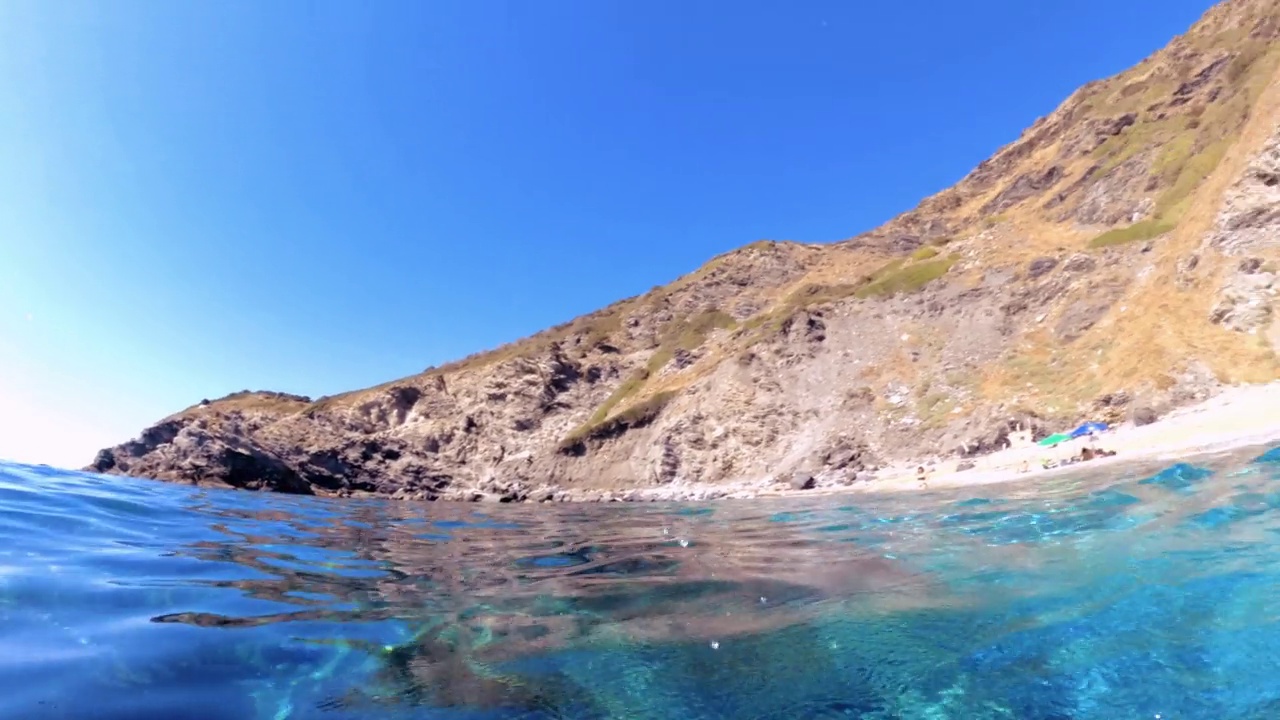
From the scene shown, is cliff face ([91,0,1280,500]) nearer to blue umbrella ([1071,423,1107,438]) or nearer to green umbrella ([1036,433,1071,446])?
blue umbrella ([1071,423,1107,438])

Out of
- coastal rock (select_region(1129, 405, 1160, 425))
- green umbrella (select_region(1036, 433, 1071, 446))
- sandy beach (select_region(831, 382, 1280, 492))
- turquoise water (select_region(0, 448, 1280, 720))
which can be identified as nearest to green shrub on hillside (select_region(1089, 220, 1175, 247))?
coastal rock (select_region(1129, 405, 1160, 425))

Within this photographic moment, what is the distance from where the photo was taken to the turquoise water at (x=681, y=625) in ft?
17.7

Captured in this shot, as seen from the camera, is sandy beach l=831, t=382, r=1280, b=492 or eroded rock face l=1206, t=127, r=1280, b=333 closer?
sandy beach l=831, t=382, r=1280, b=492

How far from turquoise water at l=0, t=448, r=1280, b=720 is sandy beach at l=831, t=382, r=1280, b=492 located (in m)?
8.52

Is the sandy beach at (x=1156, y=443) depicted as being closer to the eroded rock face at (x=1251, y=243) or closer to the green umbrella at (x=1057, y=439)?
the green umbrella at (x=1057, y=439)

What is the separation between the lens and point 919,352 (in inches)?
1873

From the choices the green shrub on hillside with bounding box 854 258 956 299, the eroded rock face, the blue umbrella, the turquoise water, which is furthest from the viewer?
the green shrub on hillside with bounding box 854 258 956 299

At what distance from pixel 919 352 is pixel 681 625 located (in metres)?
45.4

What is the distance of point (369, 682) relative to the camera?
591 centimetres

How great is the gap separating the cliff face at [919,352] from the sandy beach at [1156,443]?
2734 millimetres

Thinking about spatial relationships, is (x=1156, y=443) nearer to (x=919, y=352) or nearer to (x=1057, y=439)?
(x=1057, y=439)

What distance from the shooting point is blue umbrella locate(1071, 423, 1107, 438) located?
27.7 meters

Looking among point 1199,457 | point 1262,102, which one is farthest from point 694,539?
point 1262,102

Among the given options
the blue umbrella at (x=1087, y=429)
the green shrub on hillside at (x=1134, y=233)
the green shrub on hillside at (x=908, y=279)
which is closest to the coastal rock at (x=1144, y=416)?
the blue umbrella at (x=1087, y=429)
